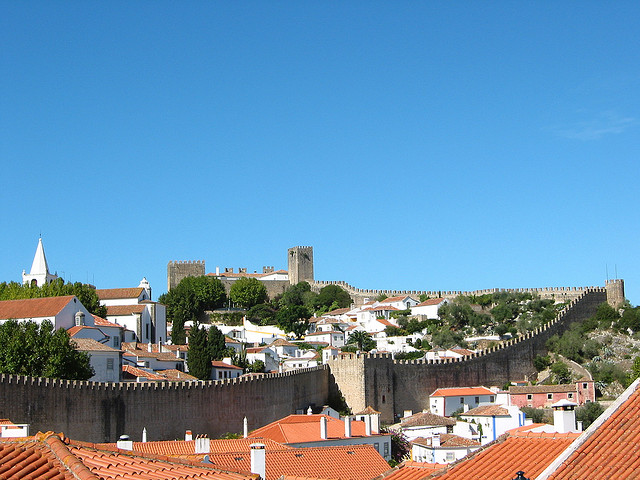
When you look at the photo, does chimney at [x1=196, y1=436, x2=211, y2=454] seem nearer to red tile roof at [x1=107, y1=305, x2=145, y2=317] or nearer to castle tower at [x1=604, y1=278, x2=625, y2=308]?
red tile roof at [x1=107, y1=305, x2=145, y2=317]

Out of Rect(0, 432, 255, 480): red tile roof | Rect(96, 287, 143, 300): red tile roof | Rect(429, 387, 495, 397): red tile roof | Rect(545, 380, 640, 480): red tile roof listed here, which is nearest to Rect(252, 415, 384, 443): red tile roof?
Rect(429, 387, 495, 397): red tile roof

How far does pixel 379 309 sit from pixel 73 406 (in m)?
41.8

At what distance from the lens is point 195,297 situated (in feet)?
252

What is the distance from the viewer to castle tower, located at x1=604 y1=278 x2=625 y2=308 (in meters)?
62.7

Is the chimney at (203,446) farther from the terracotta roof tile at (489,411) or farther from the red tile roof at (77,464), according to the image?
the terracotta roof tile at (489,411)

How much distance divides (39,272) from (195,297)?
54.3 ft

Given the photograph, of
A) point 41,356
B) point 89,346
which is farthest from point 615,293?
point 41,356

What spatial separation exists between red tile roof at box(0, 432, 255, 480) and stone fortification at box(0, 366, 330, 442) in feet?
73.7

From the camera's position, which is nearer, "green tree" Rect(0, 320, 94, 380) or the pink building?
"green tree" Rect(0, 320, 94, 380)

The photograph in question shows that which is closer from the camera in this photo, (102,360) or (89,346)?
Answer: (102,360)

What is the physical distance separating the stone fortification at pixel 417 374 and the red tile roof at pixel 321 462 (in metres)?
20.3

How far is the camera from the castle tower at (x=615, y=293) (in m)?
62.7

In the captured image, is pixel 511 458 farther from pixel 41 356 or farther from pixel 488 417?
pixel 488 417

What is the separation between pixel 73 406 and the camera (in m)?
31.8
